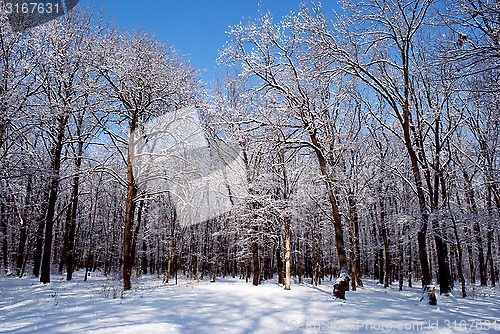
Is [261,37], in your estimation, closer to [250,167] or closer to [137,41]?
[137,41]

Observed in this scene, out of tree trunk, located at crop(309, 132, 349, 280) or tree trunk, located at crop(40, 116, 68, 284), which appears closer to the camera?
tree trunk, located at crop(309, 132, 349, 280)

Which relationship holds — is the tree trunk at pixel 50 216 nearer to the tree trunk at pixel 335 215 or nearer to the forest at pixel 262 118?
the forest at pixel 262 118

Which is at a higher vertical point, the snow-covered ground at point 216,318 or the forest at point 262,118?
Answer: the forest at point 262,118

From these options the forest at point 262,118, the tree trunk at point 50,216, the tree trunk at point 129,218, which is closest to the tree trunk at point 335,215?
the forest at point 262,118

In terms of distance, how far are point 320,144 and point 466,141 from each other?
49.5 ft

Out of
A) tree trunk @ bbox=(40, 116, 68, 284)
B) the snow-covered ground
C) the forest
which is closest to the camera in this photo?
the snow-covered ground

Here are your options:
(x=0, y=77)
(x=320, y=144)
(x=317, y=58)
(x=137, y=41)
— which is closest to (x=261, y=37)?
(x=317, y=58)

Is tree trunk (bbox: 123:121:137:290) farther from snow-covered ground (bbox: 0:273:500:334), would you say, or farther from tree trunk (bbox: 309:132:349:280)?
tree trunk (bbox: 309:132:349:280)

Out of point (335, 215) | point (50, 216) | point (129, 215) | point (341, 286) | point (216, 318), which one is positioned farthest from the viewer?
point (50, 216)

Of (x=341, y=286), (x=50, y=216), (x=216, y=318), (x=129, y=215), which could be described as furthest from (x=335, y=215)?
(x=50, y=216)

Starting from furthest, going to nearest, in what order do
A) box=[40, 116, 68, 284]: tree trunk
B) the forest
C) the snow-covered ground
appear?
1. box=[40, 116, 68, 284]: tree trunk
2. the forest
3. the snow-covered ground

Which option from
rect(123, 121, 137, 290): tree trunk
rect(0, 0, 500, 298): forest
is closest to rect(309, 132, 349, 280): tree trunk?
rect(0, 0, 500, 298): forest

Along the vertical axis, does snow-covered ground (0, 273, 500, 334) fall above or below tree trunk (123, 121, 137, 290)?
below

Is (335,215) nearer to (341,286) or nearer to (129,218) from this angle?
(341,286)
